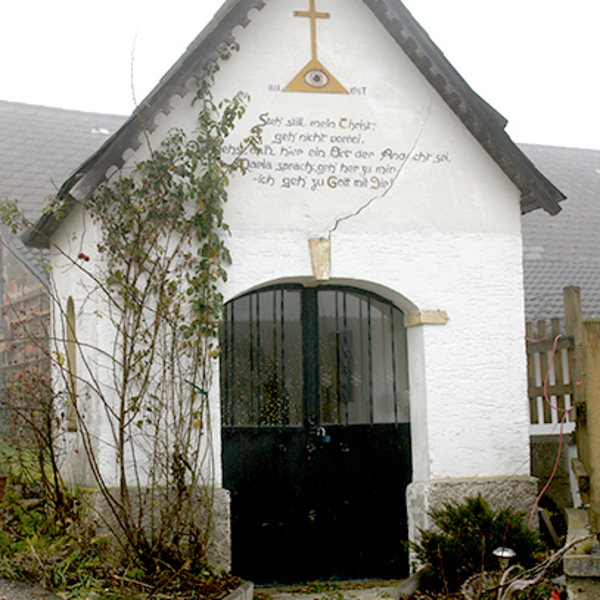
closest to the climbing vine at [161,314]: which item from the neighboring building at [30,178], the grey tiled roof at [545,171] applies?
the neighboring building at [30,178]

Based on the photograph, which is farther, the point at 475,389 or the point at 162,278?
the point at 475,389

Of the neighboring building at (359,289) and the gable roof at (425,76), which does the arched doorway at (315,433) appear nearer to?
the neighboring building at (359,289)

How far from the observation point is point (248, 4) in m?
7.25

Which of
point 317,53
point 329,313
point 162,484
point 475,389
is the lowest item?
point 162,484

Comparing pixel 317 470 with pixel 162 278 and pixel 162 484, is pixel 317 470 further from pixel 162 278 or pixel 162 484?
pixel 162 278

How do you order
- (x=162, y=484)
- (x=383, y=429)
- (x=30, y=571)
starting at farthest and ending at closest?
(x=383, y=429), (x=162, y=484), (x=30, y=571)

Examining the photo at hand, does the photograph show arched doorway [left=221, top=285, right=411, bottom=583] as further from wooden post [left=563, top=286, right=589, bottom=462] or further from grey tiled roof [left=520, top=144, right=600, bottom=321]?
grey tiled roof [left=520, top=144, right=600, bottom=321]

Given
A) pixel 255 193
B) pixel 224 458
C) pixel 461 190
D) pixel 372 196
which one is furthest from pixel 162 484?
pixel 461 190

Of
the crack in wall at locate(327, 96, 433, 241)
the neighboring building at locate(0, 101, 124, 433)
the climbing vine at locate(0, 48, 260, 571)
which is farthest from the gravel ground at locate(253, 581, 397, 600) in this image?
the neighboring building at locate(0, 101, 124, 433)

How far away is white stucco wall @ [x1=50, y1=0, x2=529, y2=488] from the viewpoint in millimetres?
7449

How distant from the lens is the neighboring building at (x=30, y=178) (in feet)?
39.8

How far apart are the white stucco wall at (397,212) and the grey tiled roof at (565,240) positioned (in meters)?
4.48

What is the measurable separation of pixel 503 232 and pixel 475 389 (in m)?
1.50

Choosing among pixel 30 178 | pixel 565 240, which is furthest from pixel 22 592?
pixel 565 240
